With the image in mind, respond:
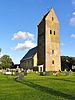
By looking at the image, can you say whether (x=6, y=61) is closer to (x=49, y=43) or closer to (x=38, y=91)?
(x=49, y=43)

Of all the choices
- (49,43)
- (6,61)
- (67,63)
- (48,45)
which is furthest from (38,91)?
(6,61)

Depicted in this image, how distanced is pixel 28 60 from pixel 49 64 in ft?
48.8

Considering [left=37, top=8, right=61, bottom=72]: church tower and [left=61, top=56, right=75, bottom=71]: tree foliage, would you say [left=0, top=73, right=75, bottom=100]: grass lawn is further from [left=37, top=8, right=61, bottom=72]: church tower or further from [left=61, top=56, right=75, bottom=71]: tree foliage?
[left=61, top=56, right=75, bottom=71]: tree foliage

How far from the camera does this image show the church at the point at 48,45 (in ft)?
260

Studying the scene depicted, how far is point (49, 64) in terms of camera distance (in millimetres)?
79312

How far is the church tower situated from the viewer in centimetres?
7931

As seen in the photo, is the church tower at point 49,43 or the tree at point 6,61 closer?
the church tower at point 49,43

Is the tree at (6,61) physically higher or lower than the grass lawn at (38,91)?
higher

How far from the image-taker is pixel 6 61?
109 m

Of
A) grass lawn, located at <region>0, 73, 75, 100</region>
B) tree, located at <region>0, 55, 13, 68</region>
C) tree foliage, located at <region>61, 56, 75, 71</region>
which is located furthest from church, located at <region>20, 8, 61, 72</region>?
grass lawn, located at <region>0, 73, 75, 100</region>

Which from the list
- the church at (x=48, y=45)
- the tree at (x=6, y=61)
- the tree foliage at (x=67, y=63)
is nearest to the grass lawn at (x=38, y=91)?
the church at (x=48, y=45)

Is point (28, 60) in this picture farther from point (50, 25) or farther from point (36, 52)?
point (50, 25)

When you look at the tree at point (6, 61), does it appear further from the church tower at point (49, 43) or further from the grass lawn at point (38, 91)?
the grass lawn at point (38, 91)

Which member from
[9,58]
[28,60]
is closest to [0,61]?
[9,58]
